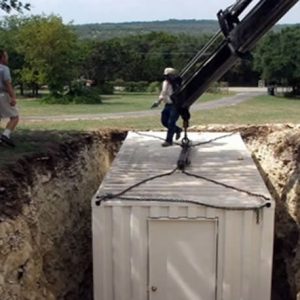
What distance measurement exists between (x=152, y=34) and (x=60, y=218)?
Answer: 3072 inches

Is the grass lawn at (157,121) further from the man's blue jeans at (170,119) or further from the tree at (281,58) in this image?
the tree at (281,58)

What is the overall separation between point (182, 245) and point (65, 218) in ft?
11.2

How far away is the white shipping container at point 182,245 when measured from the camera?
359 inches

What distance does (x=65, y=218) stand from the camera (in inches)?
462

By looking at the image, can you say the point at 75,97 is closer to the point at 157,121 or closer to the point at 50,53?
the point at 50,53

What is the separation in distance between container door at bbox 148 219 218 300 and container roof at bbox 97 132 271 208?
0.41m

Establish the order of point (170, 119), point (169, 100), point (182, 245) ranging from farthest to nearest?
point (170, 119), point (169, 100), point (182, 245)

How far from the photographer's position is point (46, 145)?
43.4 ft

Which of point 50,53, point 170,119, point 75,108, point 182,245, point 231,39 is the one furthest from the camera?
point 50,53

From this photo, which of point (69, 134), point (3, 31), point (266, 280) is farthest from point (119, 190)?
point (3, 31)

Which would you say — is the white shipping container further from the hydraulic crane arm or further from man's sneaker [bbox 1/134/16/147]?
man's sneaker [bbox 1/134/16/147]

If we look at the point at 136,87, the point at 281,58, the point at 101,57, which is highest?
the point at 281,58

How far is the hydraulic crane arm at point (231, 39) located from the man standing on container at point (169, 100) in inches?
18.3

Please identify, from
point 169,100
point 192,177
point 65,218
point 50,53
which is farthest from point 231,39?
point 50,53
